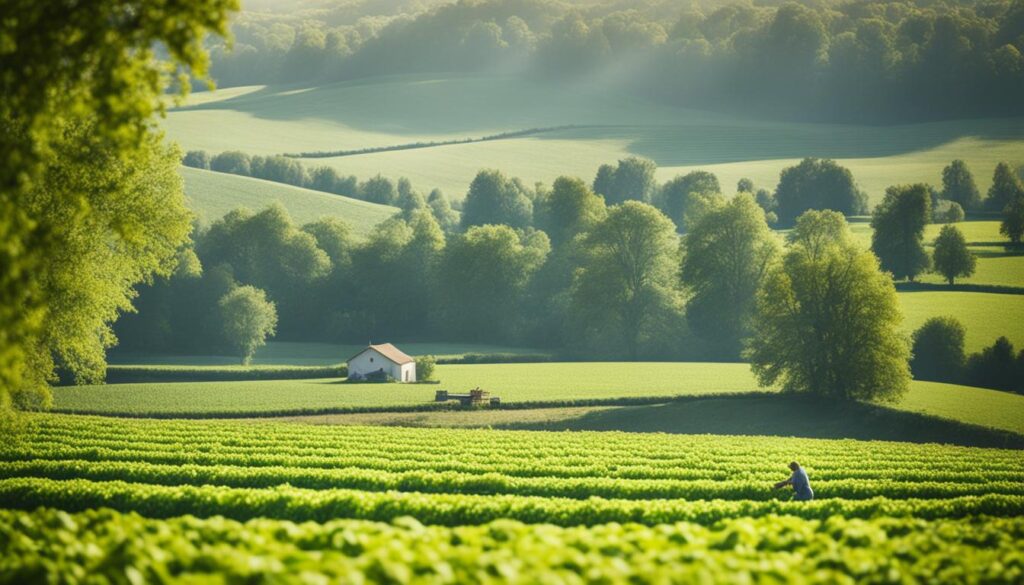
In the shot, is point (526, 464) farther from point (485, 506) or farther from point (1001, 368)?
point (1001, 368)

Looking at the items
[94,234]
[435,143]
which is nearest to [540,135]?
[435,143]

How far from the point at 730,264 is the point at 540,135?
283ft

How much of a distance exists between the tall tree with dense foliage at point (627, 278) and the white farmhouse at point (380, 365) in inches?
830

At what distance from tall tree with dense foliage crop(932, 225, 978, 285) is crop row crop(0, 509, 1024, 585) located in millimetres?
76735

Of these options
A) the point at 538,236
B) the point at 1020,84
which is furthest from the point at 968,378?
the point at 1020,84

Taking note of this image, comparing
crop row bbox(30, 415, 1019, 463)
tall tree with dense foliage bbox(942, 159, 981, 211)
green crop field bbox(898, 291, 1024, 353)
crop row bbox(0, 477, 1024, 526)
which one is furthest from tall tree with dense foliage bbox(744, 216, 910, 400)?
tall tree with dense foliage bbox(942, 159, 981, 211)

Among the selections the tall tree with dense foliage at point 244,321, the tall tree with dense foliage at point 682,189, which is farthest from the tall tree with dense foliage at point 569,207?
the tall tree with dense foliage at point 244,321

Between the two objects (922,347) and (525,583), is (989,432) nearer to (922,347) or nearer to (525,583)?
(922,347)

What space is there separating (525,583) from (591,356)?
76.2 meters

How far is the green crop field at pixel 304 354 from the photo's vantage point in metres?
82.5

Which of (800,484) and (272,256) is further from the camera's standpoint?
(272,256)

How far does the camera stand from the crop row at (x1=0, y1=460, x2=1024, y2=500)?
83.0 ft

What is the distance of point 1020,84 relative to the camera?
461ft

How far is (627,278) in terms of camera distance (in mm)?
86750
